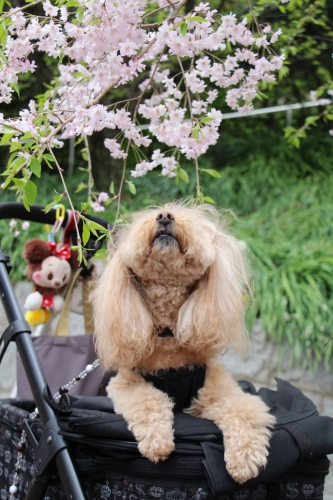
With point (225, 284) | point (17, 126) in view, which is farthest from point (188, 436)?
point (17, 126)

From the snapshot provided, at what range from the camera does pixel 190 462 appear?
1.19m

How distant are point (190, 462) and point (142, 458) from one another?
119 mm

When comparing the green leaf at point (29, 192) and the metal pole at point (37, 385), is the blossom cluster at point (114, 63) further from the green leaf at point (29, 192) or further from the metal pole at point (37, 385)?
the metal pole at point (37, 385)

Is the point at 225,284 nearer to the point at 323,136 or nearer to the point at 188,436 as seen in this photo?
the point at 188,436

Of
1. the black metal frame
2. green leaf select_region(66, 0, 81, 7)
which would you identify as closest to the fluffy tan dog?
the black metal frame

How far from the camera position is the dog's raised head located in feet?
4.64

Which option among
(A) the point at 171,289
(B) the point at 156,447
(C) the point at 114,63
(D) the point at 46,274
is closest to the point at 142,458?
(B) the point at 156,447

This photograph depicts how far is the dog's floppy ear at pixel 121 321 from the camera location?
143 centimetres

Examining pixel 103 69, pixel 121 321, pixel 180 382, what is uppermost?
pixel 103 69

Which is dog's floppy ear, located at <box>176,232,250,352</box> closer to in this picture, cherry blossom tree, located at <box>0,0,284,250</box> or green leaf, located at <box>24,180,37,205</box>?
cherry blossom tree, located at <box>0,0,284,250</box>

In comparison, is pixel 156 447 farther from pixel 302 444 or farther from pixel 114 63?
pixel 114 63

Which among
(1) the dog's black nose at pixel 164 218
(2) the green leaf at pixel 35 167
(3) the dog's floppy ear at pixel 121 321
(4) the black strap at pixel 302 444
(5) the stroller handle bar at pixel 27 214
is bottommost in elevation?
(4) the black strap at pixel 302 444

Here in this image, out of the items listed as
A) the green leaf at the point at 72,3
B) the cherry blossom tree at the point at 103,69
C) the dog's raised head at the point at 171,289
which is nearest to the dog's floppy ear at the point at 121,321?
the dog's raised head at the point at 171,289

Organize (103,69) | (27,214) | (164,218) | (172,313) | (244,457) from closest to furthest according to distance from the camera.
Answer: (244,457) → (164,218) → (172,313) → (103,69) → (27,214)
